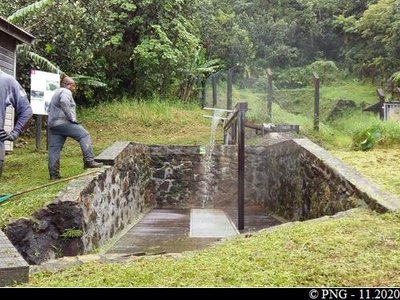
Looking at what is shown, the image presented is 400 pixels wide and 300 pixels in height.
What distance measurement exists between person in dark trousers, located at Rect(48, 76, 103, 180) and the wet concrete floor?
1.40m

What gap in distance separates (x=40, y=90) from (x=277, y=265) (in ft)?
28.4

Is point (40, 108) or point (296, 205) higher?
point (40, 108)

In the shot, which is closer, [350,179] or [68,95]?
[350,179]

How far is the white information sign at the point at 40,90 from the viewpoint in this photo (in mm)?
11039

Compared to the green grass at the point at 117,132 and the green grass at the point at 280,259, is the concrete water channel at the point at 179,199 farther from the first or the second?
the green grass at the point at 117,132

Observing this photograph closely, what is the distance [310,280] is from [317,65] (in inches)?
1019

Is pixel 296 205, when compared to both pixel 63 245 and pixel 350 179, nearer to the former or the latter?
pixel 350 179

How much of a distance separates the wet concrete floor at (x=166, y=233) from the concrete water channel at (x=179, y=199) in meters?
0.02

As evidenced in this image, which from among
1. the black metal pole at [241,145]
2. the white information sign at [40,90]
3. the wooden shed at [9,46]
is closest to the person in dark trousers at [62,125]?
the black metal pole at [241,145]

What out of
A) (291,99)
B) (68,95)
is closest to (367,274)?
(68,95)

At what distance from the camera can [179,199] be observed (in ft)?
41.0

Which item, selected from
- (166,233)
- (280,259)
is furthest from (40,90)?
(280,259)

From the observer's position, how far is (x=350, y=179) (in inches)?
267

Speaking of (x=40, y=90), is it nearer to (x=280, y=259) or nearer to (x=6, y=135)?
(x=6, y=135)
